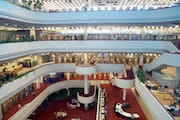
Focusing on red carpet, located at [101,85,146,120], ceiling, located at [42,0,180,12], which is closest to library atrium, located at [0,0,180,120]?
red carpet, located at [101,85,146,120]

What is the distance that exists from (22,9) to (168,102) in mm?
13383

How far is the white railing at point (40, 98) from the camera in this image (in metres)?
14.9

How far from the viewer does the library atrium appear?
46.2 feet

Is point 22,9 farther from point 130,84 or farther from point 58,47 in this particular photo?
point 130,84

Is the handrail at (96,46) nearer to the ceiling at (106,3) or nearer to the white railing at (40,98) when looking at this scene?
the white railing at (40,98)

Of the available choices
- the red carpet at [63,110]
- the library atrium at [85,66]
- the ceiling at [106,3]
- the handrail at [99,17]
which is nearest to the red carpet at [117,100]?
the library atrium at [85,66]

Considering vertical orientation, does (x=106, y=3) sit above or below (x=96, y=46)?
above

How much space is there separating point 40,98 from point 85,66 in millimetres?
5673

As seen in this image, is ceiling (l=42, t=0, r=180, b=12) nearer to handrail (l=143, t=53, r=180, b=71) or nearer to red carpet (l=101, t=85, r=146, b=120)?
red carpet (l=101, t=85, r=146, b=120)

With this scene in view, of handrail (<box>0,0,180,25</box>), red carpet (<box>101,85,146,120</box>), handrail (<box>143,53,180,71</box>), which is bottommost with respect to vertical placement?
red carpet (<box>101,85,146,120</box>)

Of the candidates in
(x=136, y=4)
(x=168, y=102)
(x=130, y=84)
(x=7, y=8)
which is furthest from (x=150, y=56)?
(x=7, y=8)

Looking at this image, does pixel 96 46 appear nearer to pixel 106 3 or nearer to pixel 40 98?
pixel 40 98

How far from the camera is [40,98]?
1911 centimetres

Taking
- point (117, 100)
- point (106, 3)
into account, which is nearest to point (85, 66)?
point (117, 100)
